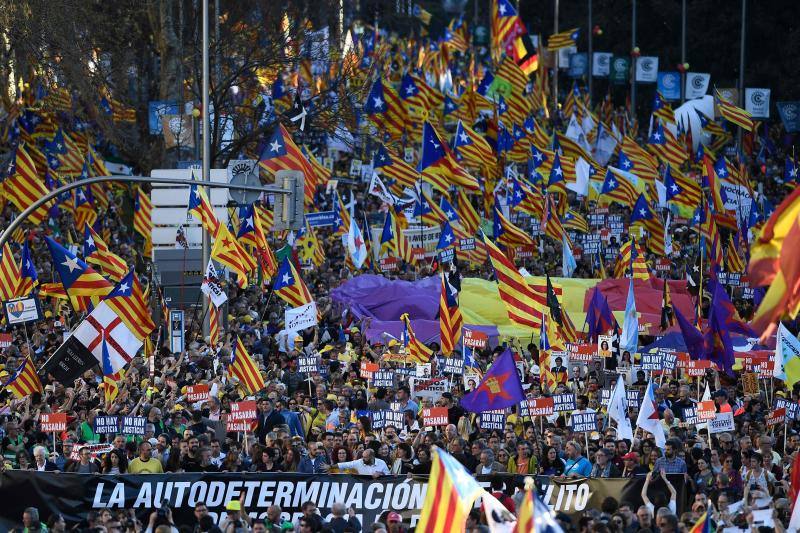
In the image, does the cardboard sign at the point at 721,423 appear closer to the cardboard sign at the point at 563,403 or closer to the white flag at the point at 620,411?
the white flag at the point at 620,411

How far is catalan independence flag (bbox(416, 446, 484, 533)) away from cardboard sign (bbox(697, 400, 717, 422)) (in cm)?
760

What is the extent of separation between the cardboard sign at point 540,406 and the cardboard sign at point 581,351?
13.2ft

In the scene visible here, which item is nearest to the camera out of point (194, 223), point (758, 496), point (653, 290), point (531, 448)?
point (758, 496)

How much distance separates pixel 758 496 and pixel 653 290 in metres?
15.8

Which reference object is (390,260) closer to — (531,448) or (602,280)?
(602,280)

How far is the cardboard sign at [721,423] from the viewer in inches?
776

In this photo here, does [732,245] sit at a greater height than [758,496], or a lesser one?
lesser

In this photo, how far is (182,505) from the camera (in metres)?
17.3

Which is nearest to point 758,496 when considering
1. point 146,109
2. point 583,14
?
point 146,109

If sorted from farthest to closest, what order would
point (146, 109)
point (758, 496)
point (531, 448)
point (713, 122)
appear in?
point (713, 122)
point (146, 109)
point (531, 448)
point (758, 496)

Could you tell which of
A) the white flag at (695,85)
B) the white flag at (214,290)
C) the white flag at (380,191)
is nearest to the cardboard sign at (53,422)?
the white flag at (214,290)

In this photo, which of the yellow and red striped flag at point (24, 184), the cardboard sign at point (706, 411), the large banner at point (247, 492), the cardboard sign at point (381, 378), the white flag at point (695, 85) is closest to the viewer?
the large banner at point (247, 492)

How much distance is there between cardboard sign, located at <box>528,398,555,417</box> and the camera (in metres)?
20.2

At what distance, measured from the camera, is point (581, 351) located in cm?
2434
